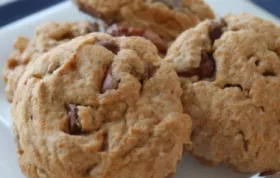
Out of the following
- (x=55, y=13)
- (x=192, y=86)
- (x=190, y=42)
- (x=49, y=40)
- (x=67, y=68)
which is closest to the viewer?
(x=67, y=68)

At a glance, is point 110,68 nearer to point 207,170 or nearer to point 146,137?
point 146,137


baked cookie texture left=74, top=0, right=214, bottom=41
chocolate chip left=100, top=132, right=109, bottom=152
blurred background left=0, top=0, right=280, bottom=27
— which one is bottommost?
blurred background left=0, top=0, right=280, bottom=27

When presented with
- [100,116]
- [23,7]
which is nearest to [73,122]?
[100,116]

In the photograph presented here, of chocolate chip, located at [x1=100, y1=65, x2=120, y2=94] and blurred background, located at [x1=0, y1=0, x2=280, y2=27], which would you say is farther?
blurred background, located at [x1=0, y1=0, x2=280, y2=27]

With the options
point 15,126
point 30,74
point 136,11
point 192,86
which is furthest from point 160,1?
Result: point 15,126

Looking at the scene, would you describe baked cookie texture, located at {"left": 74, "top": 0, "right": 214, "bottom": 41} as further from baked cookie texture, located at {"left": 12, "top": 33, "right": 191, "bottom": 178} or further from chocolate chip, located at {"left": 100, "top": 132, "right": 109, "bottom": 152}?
chocolate chip, located at {"left": 100, "top": 132, "right": 109, "bottom": 152}

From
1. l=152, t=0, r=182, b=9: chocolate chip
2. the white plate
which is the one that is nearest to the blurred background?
the white plate

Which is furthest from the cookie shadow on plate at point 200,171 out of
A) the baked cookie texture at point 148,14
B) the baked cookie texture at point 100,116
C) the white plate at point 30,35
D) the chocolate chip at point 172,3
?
the chocolate chip at point 172,3
